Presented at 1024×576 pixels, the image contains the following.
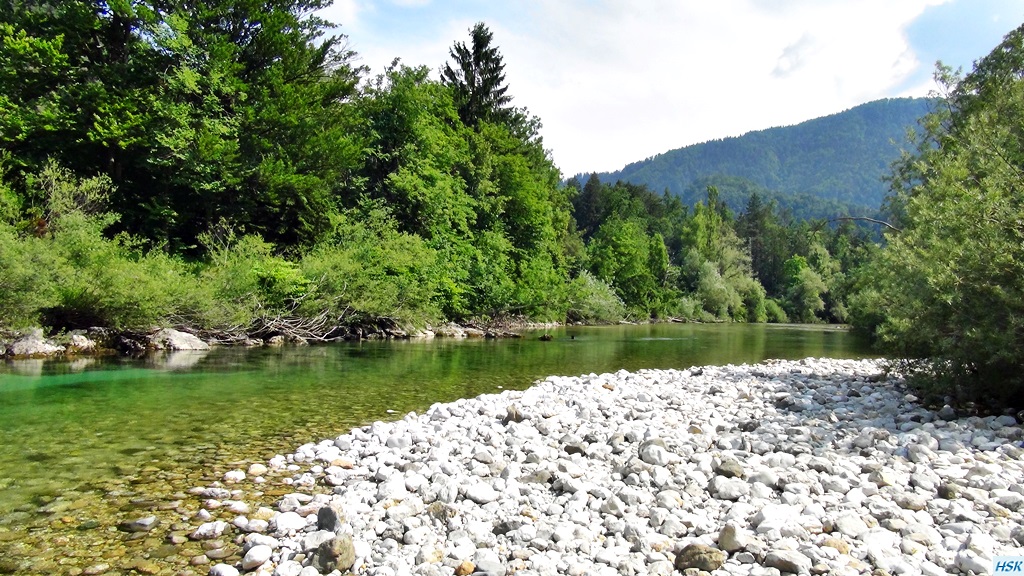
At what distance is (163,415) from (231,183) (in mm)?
18569

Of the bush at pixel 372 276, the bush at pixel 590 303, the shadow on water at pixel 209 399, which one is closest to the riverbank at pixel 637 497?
the shadow on water at pixel 209 399

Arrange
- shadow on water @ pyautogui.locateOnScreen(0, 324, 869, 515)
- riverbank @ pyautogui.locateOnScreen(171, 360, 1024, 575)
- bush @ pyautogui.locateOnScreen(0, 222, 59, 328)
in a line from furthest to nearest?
bush @ pyautogui.locateOnScreen(0, 222, 59, 328) < shadow on water @ pyautogui.locateOnScreen(0, 324, 869, 515) < riverbank @ pyautogui.locateOnScreen(171, 360, 1024, 575)

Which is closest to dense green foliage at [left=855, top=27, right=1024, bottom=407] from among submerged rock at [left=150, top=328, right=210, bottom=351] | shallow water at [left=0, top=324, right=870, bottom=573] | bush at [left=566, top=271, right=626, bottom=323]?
shallow water at [left=0, top=324, right=870, bottom=573]

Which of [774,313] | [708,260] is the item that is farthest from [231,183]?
[774,313]

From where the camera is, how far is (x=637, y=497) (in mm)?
5023

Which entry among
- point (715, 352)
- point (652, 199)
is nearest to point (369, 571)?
point (715, 352)

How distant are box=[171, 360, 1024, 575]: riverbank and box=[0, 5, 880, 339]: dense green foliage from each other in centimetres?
1345

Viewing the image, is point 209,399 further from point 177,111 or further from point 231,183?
point 177,111

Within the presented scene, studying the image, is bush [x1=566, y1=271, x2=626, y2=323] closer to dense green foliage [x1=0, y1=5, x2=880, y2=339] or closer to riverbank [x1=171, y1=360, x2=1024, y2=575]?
dense green foliage [x1=0, y1=5, x2=880, y2=339]

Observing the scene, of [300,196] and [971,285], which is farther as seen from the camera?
[300,196]

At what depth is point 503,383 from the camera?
1320 cm

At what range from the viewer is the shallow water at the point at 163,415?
16.2ft

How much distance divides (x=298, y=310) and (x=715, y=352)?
17.1m

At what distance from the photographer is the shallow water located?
4.94 m
